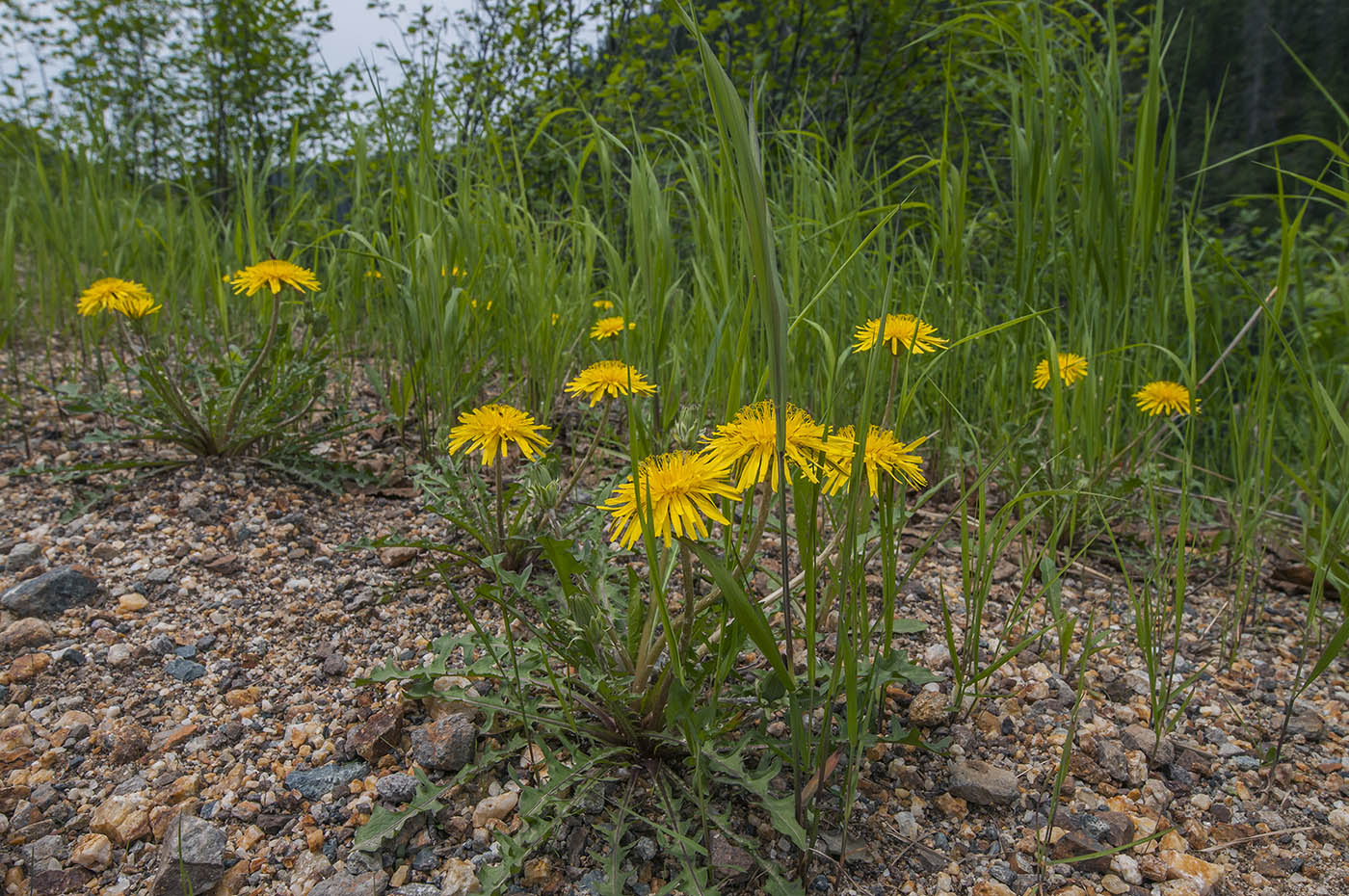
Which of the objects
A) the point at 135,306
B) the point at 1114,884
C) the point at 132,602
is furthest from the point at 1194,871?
the point at 135,306

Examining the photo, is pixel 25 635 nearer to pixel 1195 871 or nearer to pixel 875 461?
pixel 875 461

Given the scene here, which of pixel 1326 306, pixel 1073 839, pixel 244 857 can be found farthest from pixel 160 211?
pixel 1326 306

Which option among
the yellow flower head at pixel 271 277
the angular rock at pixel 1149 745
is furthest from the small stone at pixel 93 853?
the angular rock at pixel 1149 745

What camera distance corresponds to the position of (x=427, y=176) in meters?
2.09

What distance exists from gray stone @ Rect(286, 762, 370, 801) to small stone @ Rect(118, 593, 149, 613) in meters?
0.58

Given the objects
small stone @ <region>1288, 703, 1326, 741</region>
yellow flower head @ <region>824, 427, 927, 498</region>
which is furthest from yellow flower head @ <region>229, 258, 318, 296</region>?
small stone @ <region>1288, 703, 1326, 741</region>

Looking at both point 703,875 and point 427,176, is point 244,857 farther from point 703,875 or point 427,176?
point 427,176

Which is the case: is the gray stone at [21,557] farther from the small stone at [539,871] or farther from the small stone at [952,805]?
the small stone at [952,805]

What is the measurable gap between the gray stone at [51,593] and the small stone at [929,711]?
4.94ft

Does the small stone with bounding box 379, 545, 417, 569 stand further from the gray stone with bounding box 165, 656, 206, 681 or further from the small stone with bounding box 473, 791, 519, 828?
the small stone with bounding box 473, 791, 519, 828

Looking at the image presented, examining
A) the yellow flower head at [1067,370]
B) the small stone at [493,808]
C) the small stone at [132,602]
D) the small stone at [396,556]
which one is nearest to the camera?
the small stone at [493,808]

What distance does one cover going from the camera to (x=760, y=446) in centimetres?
85

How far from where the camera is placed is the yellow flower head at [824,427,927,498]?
0.88 meters

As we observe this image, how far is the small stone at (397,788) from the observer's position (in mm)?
1083
